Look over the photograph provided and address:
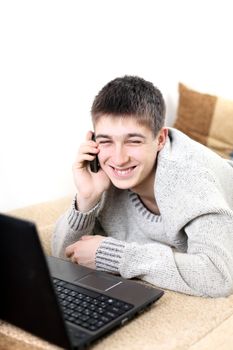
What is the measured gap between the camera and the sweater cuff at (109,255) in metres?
1.00

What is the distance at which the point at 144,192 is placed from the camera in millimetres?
1224

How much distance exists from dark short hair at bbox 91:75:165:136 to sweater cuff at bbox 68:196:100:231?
224 millimetres

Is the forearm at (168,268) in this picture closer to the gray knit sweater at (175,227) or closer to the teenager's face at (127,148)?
the gray knit sweater at (175,227)

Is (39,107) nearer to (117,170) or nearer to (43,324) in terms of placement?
(117,170)

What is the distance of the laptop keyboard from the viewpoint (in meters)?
0.75

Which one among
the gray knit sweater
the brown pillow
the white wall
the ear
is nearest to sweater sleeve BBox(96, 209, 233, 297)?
the gray knit sweater

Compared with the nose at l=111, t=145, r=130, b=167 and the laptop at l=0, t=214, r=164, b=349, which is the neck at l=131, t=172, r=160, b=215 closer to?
the nose at l=111, t=145, r=130, b=167

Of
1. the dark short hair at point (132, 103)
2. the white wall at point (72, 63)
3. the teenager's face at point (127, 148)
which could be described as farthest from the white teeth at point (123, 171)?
the white wall at point (72, 63)

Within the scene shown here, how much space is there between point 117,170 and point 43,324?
0.55 meters

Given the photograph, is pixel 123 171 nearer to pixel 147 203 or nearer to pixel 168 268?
pixel 147 203

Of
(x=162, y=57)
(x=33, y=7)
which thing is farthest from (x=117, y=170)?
(x=162, y=57)

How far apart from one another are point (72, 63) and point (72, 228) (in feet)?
2.44

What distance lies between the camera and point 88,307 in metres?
0.80

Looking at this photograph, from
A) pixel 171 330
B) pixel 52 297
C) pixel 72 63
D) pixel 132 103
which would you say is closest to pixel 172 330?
pixel 171 330
